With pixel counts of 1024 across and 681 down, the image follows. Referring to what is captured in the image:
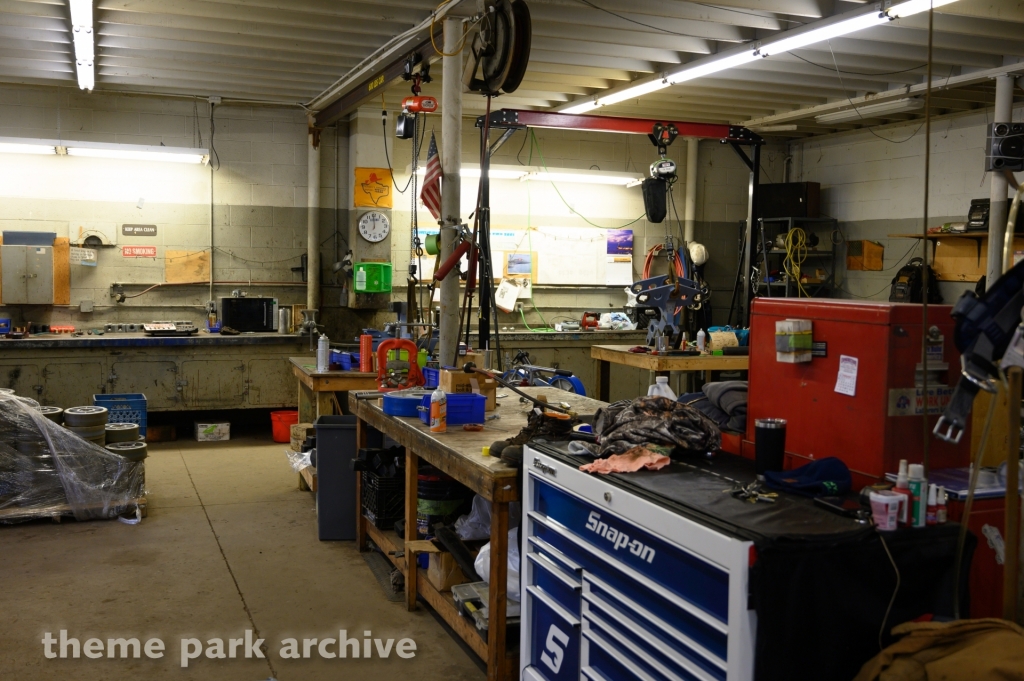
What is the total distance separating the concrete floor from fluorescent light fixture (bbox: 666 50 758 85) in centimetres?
391

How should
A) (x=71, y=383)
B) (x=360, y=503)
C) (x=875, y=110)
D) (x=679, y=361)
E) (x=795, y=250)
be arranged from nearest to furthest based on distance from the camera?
(x=360, y=503) < (x=679, y=361) < (x=71, y=383) < (x=875, y=110) < (x=795, y=250)

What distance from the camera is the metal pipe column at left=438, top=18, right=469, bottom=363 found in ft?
15.8

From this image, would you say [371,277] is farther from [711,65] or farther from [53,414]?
[711,65]

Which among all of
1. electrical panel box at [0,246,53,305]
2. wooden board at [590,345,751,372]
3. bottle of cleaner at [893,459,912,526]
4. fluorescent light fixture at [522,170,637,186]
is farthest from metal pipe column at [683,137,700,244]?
bottle of cleaner at [893,459,912,526]

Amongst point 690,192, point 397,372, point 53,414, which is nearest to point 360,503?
point 397,372

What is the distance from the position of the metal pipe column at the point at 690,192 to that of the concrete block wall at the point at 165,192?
3558 mm

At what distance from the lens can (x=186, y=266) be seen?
310 inches

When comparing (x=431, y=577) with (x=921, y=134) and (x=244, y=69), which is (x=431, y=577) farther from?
(x=921, y=134)

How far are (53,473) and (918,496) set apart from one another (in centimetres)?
454

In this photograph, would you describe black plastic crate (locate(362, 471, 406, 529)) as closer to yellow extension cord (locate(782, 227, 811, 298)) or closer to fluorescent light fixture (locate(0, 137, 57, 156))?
fluorescent light fixture (locate(0, 137, 57, 156))

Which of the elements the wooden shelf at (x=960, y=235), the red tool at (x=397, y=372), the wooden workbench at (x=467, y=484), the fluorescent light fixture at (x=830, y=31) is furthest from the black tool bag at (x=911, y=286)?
the red tool at (x=397, y=372)

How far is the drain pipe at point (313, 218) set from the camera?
8055 mm

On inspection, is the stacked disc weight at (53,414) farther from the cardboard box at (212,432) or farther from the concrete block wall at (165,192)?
the concrete block wall at (165,192)

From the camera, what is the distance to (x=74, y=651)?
3.28 m
